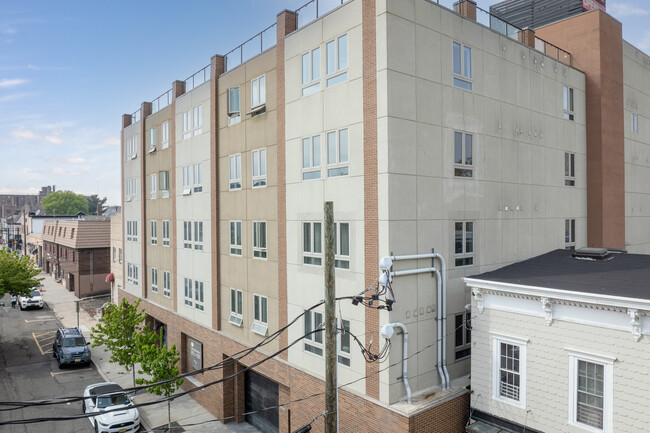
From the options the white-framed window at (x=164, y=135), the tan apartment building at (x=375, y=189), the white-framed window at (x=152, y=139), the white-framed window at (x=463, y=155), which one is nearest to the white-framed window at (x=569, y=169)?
the tan apartment building at (x=375, y=189)

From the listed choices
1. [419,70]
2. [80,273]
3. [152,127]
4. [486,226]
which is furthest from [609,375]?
[80,273]

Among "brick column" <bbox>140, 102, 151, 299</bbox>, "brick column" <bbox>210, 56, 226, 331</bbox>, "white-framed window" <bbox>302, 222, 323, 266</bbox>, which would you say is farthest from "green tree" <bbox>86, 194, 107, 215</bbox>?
"white-framed window" <bbox>302, 222, 323, 266</bbox>

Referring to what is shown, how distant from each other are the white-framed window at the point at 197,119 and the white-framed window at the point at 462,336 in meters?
16.9

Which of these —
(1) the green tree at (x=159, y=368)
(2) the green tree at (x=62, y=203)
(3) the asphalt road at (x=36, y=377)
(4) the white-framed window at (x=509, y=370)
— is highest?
(2) the green tree at (x=62, y=203)

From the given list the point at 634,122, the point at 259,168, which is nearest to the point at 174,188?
the point at 259,168

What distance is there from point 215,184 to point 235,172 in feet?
6.51

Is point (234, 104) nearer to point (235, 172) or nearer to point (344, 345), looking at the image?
point (235, 172)

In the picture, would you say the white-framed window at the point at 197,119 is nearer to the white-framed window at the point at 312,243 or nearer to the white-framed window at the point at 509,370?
the white-framed window at the point at 312,243

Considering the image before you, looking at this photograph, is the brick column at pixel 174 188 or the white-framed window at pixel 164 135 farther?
the white-framed window at pixel 164 135

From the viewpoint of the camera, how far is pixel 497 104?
18.0 metres

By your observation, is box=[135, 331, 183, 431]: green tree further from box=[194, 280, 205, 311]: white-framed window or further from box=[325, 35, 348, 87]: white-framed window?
box=[325, 35, 348, 87]: white-framed window

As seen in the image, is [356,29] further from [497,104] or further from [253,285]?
[253,285]

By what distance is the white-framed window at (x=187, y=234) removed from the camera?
26281 mm

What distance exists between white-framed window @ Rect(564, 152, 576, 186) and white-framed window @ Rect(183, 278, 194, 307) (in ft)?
69.4
